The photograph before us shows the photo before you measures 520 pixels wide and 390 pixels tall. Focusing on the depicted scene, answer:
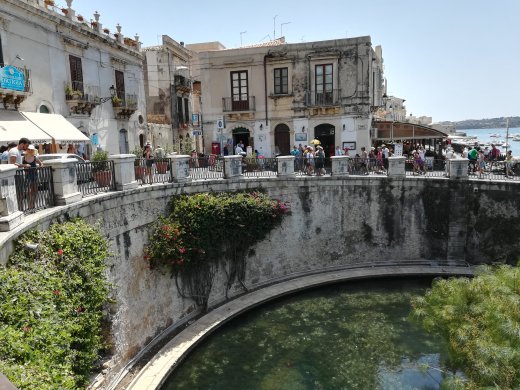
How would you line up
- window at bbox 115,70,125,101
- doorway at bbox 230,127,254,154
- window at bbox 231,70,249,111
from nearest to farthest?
1. window at bbox 115,70,125,101
2. window at bbox 231,70,249,111
3. doorway at bbox 230,127,254,154

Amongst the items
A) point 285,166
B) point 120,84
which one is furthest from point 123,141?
point 285,166

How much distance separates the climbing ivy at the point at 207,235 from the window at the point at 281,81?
9.06 m

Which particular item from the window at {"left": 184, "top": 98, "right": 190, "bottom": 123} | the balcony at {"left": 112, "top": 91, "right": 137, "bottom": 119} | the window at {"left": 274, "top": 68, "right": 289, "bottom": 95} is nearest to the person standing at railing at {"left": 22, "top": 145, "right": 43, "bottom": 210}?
the balcony at {"left": 112, "top": 91, "right": 137, "bottom": 119}

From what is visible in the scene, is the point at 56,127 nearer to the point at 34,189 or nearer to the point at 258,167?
the point at 34,189

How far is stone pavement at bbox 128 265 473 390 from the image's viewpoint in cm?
1192

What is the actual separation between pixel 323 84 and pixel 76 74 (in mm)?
12888

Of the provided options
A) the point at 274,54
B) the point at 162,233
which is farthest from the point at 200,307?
the point at 274,54

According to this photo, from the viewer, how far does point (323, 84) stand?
77.7 feet

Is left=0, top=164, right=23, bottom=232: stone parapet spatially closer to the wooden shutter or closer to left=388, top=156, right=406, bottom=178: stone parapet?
left=388, top=156, right=406, bottom=178: stone parapet

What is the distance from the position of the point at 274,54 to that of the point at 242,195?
10864 mm

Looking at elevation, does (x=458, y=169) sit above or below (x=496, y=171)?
above

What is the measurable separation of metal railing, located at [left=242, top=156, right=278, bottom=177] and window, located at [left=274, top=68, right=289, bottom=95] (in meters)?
7.57

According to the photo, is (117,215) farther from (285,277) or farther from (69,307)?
(285,277)

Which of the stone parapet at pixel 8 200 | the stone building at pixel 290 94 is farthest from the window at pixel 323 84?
the stone parapet at pixel 8 200
